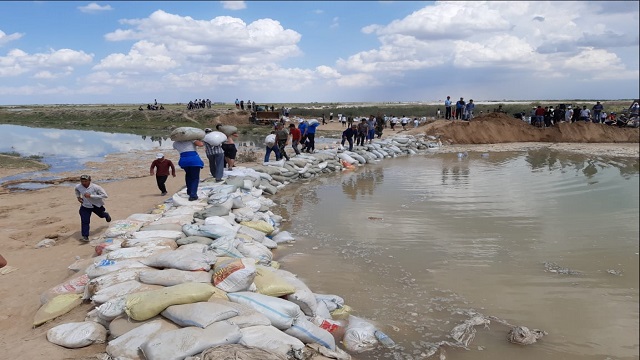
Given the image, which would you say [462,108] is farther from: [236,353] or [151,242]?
[236,353]

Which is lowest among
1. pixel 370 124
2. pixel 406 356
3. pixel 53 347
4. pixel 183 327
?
pixel 406 356

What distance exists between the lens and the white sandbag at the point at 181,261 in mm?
3639

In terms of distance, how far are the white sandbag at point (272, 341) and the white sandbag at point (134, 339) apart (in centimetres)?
48

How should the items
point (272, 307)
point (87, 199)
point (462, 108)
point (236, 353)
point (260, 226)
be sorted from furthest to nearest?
point (462, 108) → point (260, 226) → point (87, 199) → point (272, 307) → point (236, 353)

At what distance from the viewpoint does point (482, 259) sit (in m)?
5.05

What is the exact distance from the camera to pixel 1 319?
362 centimetres

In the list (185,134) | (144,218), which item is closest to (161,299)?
(144,218)

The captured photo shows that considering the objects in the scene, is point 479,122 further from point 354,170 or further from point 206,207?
point 206,207

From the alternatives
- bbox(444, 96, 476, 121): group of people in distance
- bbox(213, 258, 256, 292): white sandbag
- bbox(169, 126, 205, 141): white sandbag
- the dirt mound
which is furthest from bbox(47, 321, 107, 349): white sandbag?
bbox(444, 96, 476, 121): group of people in distance

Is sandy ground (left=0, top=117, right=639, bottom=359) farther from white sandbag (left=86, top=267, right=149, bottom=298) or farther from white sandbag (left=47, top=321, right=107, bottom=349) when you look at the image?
white sandbag (left=86, top=267, right=149, bottom=298)

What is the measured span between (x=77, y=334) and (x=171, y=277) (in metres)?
0.75

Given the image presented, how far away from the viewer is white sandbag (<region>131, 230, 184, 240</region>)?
4.61 metres

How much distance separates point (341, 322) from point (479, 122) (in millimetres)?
18406

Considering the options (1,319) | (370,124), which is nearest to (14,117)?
(370,124)
